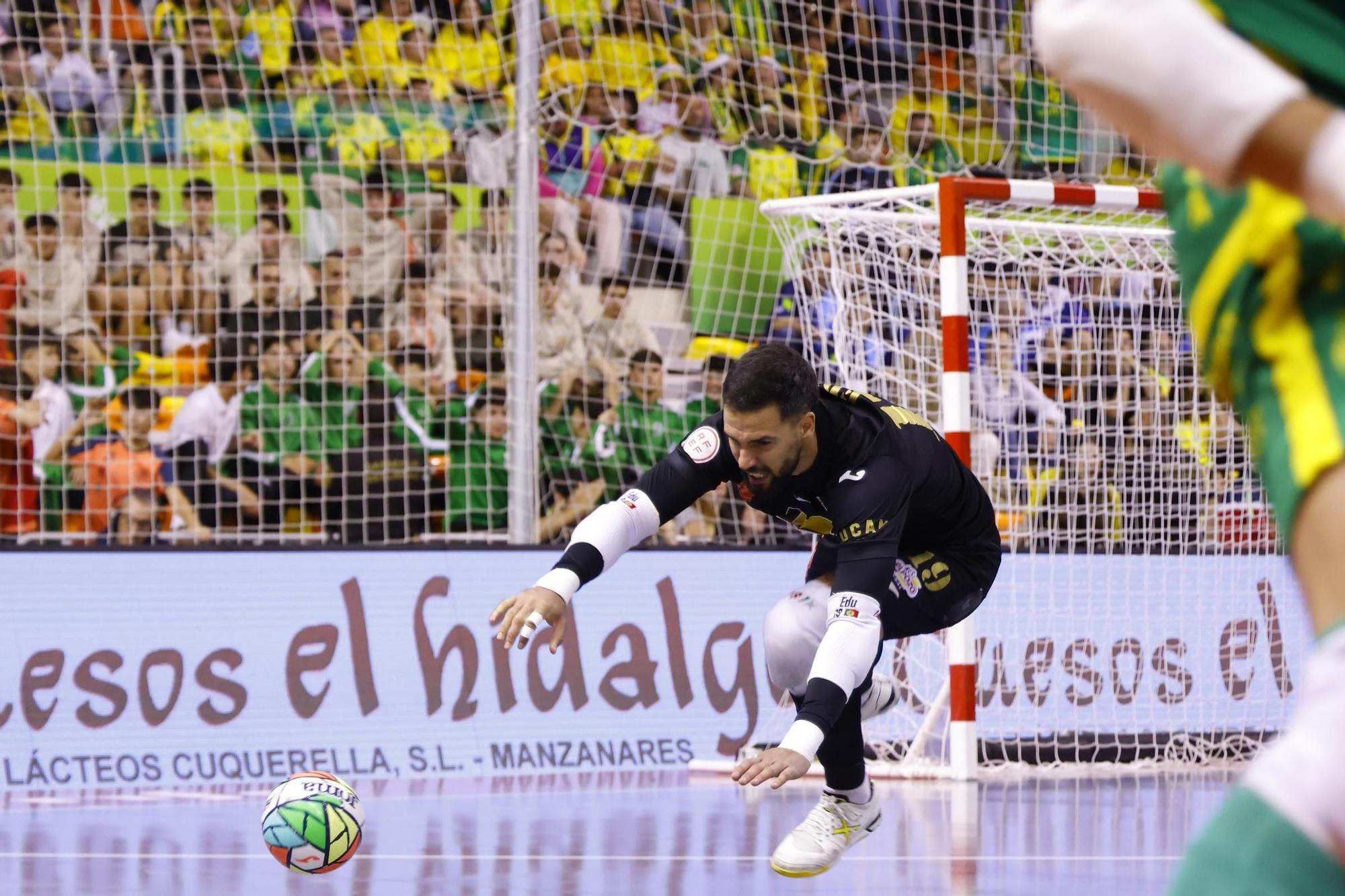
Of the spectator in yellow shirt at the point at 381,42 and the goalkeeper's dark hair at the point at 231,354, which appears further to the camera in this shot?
the spectator in yellow shirt at the point at 381,42

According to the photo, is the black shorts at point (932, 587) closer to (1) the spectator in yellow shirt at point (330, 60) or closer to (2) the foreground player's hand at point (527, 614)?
(2) the foreground player's hand at point (527, 614)

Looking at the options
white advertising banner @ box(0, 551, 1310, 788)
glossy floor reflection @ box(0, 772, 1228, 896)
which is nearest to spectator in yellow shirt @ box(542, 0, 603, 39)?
white advertising banner @ box(0, 551, 1310, 788)

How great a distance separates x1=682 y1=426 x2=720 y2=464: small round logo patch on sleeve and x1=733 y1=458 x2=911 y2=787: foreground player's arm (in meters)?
0.40

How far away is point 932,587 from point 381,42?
7.76 m

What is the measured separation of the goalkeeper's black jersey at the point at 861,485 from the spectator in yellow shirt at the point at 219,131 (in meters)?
6.93

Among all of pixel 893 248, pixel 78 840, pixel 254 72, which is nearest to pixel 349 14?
pixel 254 72

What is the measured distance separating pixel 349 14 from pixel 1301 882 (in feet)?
37.5

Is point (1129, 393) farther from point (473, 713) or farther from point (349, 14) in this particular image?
point (349, 14)

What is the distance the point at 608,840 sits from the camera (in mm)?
6516

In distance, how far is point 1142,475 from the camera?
1053 centimetres

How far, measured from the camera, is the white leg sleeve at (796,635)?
5398mm

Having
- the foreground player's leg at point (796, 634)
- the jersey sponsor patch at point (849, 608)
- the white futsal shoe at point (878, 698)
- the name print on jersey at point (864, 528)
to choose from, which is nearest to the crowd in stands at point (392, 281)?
the white futsal shoe at point (878, 698)

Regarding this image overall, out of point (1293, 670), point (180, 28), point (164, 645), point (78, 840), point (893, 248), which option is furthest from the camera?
point (180, 28)

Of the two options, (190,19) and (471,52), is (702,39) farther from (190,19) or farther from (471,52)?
(190,19)
